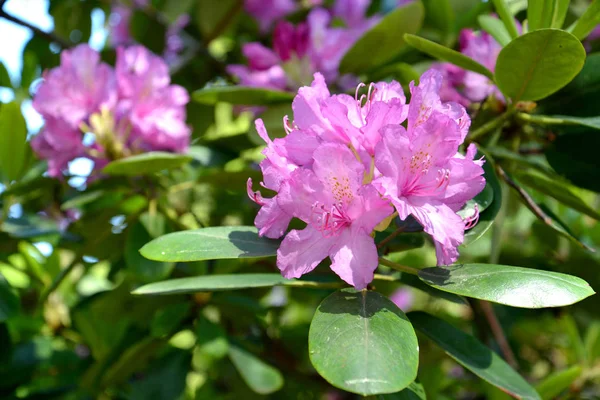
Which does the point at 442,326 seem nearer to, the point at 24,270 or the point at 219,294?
the point at 219,294

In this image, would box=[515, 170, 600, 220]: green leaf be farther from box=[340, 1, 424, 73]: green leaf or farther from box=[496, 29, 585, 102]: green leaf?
box=[340, 1, 424, 73]: green leaf

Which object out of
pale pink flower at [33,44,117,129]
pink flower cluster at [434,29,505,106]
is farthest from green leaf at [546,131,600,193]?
pale pink flower at [33,44,117,129]

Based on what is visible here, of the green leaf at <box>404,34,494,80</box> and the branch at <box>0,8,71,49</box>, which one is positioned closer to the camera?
the green leaf at <box>404,34,494,80</box>

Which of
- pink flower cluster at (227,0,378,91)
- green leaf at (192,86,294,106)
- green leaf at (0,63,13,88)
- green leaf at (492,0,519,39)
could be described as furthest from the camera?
green leaf at (0,63,13,88)

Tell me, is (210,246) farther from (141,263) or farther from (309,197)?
(141,263)

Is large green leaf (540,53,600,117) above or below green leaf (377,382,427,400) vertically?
above

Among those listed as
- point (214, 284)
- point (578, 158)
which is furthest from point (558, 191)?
point (214, 284)

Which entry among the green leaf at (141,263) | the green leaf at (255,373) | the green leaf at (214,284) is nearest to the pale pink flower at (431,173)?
the green leaf at (214,284)
